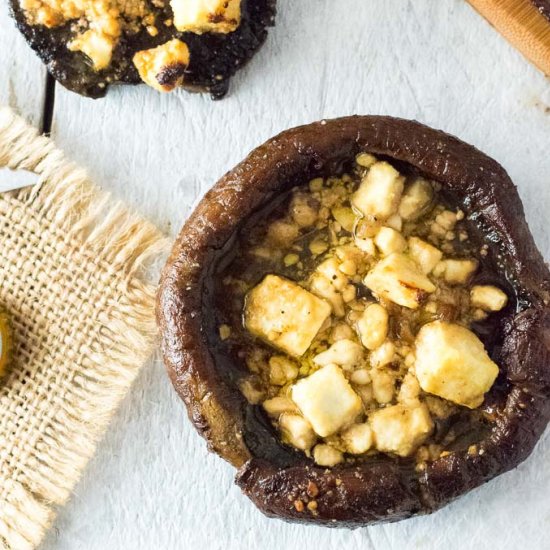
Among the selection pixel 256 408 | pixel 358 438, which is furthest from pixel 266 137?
pixel 358 438

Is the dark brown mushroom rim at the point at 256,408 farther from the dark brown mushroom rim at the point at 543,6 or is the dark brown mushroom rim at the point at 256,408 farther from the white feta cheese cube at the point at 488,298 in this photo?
the dark brown mushroom rim at the point at 543,6

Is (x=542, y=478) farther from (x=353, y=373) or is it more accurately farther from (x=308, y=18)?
(x=308, y=18)

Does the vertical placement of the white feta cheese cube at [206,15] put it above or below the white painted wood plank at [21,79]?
above

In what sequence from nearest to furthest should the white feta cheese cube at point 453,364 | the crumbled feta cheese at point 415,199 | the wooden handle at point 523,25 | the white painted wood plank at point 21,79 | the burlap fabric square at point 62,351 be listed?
the white feta cheese cube at point 453,364, the crumbled feta cheese at point 415,199, the wooden handle at point 523,25, the burlap fabric square at point 62,351, the white painted wood plank at point 21,79

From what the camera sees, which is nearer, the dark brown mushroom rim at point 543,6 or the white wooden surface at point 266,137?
the dark brown mushroom rim at point 543,6

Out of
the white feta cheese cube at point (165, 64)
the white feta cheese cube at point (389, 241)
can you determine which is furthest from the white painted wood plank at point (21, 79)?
the white feta cheese cube at point (389, 241)

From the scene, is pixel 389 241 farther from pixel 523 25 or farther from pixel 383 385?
pixel 523 25
